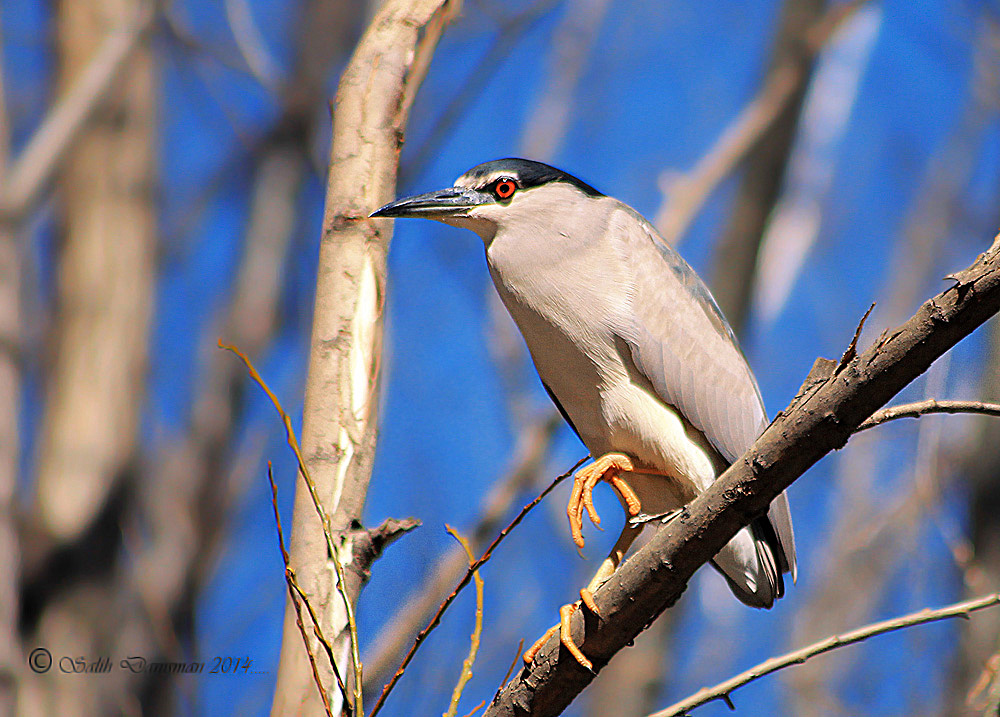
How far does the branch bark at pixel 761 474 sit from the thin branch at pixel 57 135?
4.10 meters

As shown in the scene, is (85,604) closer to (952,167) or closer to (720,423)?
(720,423)

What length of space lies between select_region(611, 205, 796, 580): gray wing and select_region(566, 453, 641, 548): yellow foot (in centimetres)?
26

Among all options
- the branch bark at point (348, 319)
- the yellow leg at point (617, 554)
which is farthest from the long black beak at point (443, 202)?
the yellow leg at point (617, 554)

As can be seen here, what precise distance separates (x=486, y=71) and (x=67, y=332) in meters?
3.21

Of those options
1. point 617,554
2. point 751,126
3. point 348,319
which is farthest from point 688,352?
point 751,126

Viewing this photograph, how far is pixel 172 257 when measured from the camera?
304 inches

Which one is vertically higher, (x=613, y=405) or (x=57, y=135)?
(x=57, y=135)

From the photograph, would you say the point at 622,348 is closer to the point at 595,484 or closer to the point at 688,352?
the point at 688,352

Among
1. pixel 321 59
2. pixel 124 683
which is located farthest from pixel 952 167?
pixel 124 683

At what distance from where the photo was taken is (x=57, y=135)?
15.5 ft

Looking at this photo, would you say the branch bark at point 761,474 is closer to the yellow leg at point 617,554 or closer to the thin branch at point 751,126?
the yellow leg at point 617,554

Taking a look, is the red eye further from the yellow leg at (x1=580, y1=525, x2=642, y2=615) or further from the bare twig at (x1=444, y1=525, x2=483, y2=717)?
the bare twig at (x1=444, y1=525, x2=483, y2=717)

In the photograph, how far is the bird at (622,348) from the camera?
2639 mm

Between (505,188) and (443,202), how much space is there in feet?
0.82
